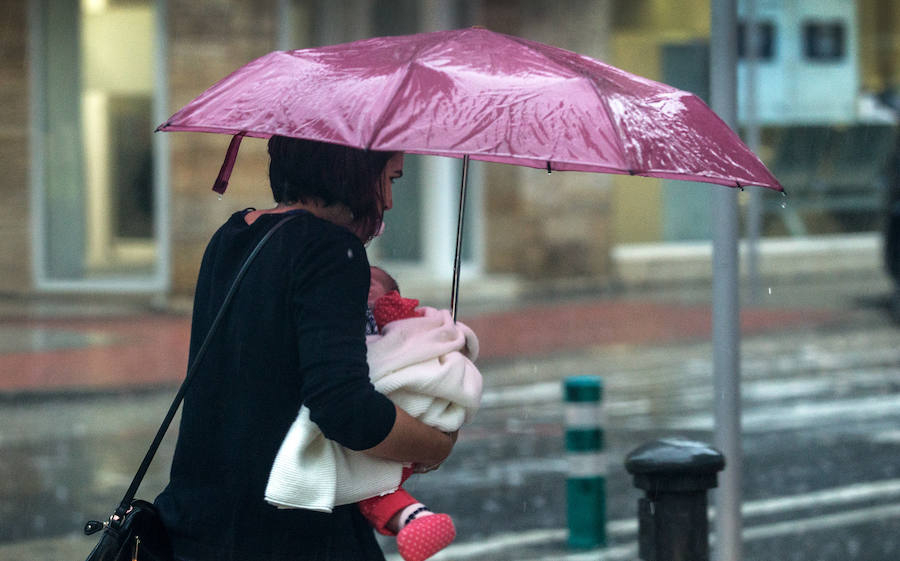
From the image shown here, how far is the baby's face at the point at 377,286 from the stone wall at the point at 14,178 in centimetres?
1563

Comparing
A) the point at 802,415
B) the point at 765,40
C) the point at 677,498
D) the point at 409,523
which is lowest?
the point at 802,415

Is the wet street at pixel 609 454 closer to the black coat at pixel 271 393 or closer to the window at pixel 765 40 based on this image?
the black coat at pixel 271 393

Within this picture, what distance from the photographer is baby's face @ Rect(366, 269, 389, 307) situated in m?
3.07

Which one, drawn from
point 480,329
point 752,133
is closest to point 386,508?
point 480,329

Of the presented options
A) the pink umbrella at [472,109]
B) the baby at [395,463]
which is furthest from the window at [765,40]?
the baby at [395,463]

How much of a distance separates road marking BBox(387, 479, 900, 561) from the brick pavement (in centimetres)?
530

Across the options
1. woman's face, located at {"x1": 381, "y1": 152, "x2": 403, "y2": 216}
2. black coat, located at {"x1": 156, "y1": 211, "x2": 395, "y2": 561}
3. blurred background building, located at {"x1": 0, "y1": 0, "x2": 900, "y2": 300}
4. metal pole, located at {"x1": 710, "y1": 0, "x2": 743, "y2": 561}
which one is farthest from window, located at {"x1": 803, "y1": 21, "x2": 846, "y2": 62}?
black coat, located at {"x1": 156, "y1": 211, "x2": 395, "y2": 561}

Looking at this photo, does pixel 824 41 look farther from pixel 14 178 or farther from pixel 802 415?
pixel 802 415

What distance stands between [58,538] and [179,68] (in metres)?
11.1

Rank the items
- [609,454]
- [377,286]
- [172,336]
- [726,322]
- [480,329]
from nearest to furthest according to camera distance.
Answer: [377,286]
[726,322]
[609,454]
[172,336]
[480,329]

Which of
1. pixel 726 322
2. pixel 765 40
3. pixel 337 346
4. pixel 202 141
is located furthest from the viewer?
pixel 765 40

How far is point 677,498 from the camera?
13.8ft

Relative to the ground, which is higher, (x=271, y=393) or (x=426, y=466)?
(x=271, y=393)

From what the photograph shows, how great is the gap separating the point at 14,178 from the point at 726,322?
14495 mm
